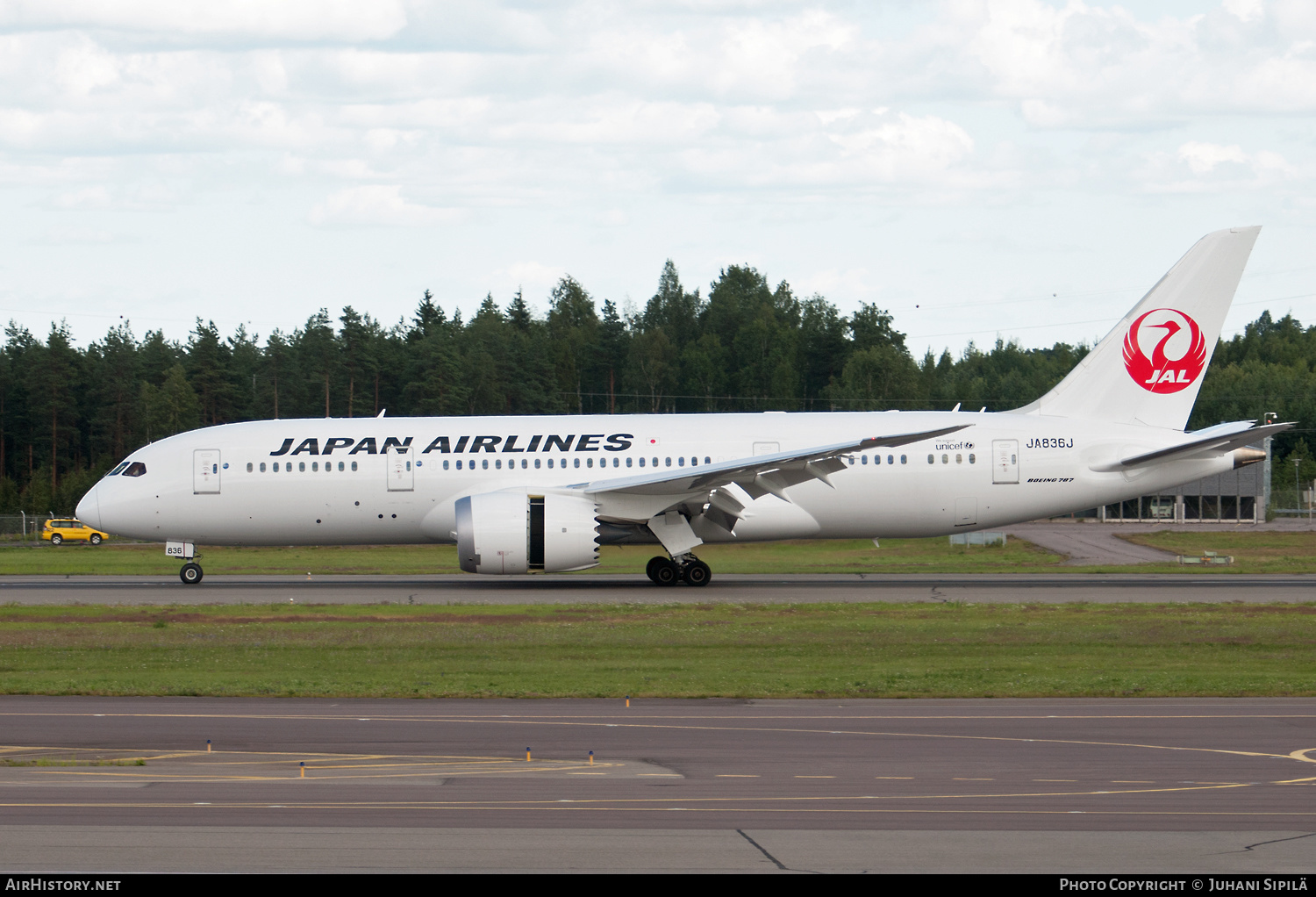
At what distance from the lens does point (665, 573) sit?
94.2 feet

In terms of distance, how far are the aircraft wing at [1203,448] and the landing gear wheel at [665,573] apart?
971 centimetres

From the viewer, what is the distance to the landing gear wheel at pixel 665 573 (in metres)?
28.6

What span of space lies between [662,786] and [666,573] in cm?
1874

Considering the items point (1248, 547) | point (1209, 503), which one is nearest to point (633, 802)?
point (1248, 547)

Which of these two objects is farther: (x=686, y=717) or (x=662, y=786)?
(x=686, y=717)

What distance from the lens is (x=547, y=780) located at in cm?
1018

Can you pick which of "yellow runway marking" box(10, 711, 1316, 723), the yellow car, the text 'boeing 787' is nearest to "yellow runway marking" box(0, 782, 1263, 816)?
"yellow runway marking" box(10, 711, 1316, 723)

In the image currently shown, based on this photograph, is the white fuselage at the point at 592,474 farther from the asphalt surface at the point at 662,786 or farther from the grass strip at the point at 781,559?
the asphalt surface at the point at 662,786

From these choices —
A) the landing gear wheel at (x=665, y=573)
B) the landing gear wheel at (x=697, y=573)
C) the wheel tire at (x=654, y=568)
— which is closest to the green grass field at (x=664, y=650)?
the landing gear wheel at (x=697, y=573)

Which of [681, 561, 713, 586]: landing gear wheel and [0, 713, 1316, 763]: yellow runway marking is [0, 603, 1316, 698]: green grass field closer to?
[0, 713, 1316, 763]: yellow runway marking

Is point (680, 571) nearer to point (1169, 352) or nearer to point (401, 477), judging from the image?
point (401, 477)

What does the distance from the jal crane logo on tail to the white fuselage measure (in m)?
1.15

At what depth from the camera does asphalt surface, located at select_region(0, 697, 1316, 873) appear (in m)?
7.88
